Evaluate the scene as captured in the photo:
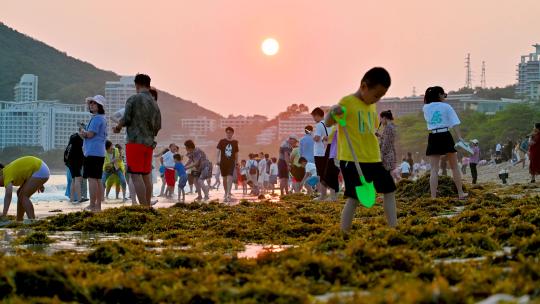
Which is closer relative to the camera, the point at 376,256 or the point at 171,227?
the point at 376,256

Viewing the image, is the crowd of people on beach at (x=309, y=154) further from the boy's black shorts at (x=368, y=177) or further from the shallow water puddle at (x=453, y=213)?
the shallow water puddle at (x=453, y=213)

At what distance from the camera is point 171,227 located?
9.34 meters

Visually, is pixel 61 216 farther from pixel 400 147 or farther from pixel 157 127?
pixel 400 147

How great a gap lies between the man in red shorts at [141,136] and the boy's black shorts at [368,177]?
479 cm

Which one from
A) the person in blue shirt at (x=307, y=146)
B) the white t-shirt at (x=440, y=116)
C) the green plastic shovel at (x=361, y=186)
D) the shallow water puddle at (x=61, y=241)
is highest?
the white t-shirt at (x=440, y=116)

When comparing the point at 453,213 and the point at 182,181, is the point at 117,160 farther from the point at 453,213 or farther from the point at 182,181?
the point at 453,213

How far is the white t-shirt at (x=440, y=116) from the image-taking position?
13008 mm

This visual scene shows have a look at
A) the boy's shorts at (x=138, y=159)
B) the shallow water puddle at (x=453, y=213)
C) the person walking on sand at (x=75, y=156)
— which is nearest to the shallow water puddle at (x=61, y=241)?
the boy's shorts at (x=138, y=159)

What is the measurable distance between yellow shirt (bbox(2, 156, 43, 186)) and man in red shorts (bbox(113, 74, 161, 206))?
1.30m

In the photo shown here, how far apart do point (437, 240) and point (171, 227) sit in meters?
3.99

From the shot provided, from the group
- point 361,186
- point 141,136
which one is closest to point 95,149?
point 141,136

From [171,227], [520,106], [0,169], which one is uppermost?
[520,106]

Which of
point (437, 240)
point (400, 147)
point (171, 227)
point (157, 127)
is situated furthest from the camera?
point (400, 147)

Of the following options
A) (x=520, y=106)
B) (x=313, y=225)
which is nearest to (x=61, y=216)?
(x=313, y=225)
